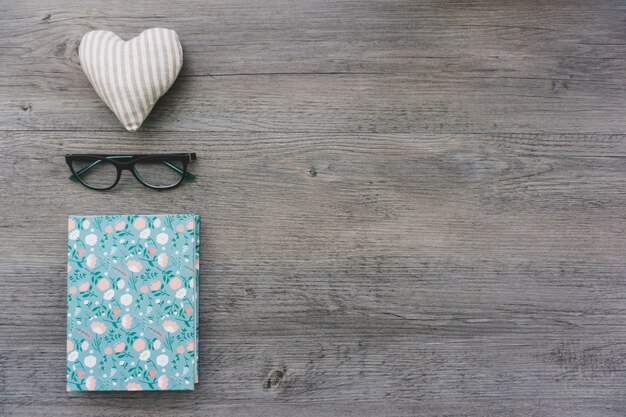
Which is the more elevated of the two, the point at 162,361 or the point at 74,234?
the point at 74,234

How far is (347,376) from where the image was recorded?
927mm

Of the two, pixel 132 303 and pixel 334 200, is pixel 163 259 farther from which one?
pixel 334 200

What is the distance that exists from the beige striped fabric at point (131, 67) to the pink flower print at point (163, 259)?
24 cm

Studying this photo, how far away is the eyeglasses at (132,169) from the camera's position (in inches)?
35.7

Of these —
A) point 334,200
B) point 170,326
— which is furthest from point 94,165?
point 334,200

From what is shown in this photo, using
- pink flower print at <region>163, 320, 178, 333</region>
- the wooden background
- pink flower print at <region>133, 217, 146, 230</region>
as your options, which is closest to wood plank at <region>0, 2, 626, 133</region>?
the wooden background

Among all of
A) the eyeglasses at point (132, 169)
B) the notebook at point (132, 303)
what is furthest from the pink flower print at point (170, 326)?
the eyeglasses at point (132, 169)

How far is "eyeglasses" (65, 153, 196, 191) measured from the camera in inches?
35.7

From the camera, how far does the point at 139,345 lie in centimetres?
90

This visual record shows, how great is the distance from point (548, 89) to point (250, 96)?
1.80ft

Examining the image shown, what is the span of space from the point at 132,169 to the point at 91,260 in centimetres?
18

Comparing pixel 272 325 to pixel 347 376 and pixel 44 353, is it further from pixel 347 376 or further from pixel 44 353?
Answer: pixel 44 353

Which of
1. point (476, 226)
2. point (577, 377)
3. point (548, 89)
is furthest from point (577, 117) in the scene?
point (577, 377)

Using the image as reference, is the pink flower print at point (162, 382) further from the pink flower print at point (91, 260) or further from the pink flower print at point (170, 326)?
the pink flower print at point (91, 260)
